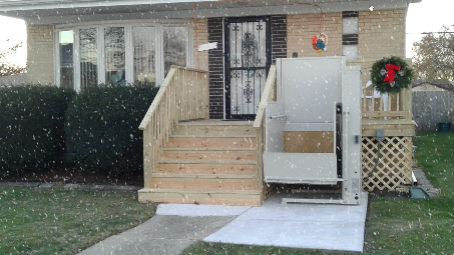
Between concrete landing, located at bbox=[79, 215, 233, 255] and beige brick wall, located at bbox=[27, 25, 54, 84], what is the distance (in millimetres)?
6672

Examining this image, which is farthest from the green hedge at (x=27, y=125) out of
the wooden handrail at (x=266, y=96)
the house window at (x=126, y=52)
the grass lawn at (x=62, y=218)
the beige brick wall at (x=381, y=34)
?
the beige brick wall at (x=381, y=34)

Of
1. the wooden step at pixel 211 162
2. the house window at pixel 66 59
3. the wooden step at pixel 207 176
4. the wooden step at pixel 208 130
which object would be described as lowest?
the wooden step at pixel 207 176

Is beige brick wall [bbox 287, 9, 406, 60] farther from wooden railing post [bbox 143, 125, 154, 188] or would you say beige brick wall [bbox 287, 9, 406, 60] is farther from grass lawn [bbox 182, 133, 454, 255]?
wooden railing post [bbox 143, 125, 154, 188]

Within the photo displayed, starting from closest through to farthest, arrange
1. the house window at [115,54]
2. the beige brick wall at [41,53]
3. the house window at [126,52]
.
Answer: the house window at [126,52] < the house window at [115,54] < the beige brick wall at [41,53]

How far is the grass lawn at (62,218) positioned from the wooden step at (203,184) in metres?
0.50

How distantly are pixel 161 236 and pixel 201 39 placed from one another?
6393mm

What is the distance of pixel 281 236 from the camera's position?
627cm

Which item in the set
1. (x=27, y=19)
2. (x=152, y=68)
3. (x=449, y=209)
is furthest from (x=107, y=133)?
(x=449, y=209)

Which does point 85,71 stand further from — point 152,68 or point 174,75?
point 174,75

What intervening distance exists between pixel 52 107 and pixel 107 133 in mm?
1649

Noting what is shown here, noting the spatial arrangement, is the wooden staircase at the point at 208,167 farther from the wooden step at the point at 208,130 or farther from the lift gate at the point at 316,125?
the lift gate at the point at 316,125

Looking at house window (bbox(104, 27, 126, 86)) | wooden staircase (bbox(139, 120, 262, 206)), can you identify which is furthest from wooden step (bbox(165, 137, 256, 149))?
house window (bbox(104, 27, 126, 86))

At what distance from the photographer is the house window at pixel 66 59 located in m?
12.8

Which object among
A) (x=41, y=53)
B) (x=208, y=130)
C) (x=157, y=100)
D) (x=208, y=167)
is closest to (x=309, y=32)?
(x=208, y=130)
